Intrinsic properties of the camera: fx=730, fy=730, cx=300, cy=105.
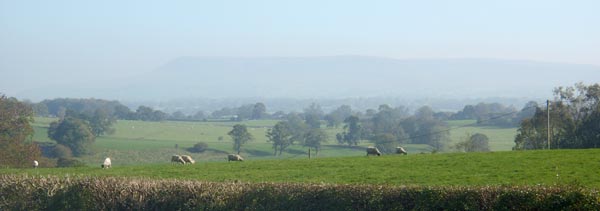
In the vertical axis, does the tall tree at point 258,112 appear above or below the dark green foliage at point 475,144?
above

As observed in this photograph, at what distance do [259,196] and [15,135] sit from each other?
168ft

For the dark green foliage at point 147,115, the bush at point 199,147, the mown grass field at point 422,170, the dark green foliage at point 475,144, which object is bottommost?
the bush at point 199,147

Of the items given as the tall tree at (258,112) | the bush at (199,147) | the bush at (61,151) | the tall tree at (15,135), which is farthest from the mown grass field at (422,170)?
the tall tree at (258,112)

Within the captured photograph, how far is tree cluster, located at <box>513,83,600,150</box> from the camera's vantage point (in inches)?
2019

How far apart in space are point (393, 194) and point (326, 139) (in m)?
74.1

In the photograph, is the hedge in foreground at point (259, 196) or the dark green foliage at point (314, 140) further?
the dark green foliage at point (314, 140)

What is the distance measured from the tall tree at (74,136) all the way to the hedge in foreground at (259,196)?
2209 inches

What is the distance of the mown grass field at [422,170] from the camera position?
74.5 ft

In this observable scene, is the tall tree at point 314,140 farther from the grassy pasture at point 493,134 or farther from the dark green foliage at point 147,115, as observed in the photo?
the dark green foliage at point 147,115

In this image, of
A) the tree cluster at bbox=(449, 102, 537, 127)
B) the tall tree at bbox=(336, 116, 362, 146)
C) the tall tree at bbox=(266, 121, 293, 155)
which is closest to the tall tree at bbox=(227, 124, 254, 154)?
the tall tree at bbox=(266, 121, 293, 155)

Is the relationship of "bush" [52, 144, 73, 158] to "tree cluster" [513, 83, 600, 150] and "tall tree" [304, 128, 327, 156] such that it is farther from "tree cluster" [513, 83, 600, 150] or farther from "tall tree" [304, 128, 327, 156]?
"tree cluster" [513, 83, 600, 150]

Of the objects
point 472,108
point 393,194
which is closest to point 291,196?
point 393,194

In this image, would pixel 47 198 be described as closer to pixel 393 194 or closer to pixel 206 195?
pixel 206 195

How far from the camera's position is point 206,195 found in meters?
18.1
